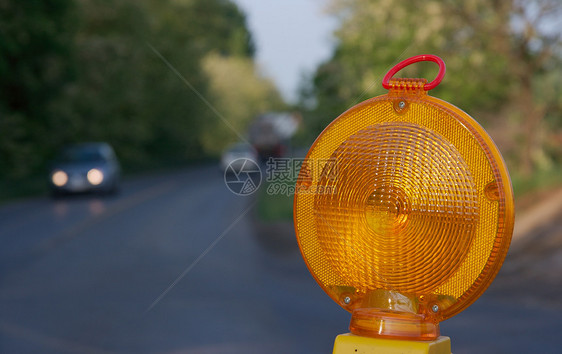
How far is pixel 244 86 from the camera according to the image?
7781cm

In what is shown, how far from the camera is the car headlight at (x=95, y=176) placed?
2683cm

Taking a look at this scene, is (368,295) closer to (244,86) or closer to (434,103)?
(434,103)

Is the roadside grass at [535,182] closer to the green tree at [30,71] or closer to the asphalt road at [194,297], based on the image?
the asphalt road at [194,297]

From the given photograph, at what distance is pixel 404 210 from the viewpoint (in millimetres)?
1543

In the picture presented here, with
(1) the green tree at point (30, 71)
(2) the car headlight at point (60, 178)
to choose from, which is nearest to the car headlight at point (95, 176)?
(2) the car headlight at point (60, 178)

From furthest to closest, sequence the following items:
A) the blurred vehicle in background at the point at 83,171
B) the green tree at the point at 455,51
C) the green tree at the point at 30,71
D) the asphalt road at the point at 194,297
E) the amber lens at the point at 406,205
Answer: the green tree at the point at 30,71
the blurred vehicle in background at the point at 83,171
the green tree at the point at 455,51
the asphalt road at the point at 194,297
the amber lens at the point at 406,205

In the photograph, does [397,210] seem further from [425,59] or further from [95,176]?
[95,176]

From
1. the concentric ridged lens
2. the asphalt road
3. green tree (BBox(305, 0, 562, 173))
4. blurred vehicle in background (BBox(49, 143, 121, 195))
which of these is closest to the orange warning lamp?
the concentric ridged lens

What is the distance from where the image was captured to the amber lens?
1.47m

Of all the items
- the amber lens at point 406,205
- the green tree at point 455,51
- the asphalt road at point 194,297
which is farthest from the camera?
the green tree at point 455,51

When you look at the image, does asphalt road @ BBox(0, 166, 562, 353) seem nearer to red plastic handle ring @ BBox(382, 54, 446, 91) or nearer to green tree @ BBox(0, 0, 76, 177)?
red plastic handle ring @ BBox(382, 54, 446, 91)

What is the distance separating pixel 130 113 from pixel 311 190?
4747cm

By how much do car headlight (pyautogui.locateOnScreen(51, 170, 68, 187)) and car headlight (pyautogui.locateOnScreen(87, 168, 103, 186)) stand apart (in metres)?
0.73

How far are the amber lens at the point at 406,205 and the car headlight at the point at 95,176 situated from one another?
84.9 feet
